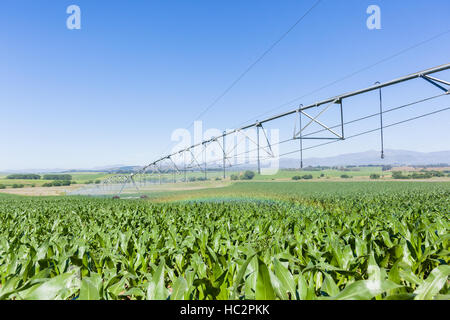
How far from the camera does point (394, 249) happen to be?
374cm

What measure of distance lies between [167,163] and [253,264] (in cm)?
3035

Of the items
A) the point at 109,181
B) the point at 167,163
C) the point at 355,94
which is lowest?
the point at 109,181
